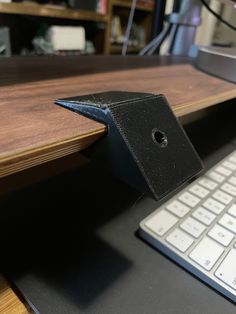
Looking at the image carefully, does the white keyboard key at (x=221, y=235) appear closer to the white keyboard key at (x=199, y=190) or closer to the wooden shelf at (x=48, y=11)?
the white keyboard key at (x=199, y=190)

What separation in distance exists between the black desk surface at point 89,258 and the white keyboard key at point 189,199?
0.04 m

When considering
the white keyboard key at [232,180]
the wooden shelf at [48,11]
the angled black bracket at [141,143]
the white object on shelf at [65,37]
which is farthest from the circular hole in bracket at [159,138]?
the white object on shelf at [65,37]

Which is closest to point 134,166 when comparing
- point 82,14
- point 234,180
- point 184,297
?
point 184,297

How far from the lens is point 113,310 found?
0.24 meters

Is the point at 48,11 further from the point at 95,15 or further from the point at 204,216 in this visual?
the point at 204,216

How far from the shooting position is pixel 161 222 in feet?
1.07

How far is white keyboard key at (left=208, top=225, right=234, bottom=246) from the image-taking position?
12.1 inches

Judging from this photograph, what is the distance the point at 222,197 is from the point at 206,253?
112 millimetres

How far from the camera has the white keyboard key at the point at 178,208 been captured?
13.5 inches

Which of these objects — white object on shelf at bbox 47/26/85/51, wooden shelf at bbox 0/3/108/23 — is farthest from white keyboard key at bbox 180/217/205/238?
white object on shelf at bbox 47/26/85/51

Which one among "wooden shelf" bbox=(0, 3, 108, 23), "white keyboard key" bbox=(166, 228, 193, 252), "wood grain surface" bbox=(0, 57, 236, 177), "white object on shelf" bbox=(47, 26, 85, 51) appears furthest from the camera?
"white object on shelf" bbox=(47, 26, 85, 51)

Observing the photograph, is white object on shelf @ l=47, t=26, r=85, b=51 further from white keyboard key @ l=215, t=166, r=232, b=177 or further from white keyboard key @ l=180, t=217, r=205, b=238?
white keyboard key @ l=180, t=217, r=205, b=238

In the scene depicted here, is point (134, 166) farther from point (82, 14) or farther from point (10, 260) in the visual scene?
point (82, 14)

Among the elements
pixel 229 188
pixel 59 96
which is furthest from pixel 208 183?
pixel 59 96
